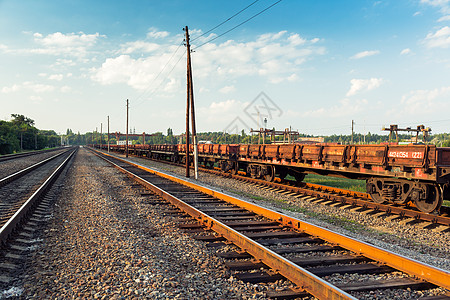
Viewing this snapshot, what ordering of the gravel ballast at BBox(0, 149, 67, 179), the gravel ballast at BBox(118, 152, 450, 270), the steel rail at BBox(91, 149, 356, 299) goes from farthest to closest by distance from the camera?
the gravel ballast at BBox(0, 149, 67, 179) → the gravel ballast at BBox(118, 152, 450, 270) → the steel rail at BBox(91, 149, 356, 299)

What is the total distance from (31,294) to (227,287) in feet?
8.03

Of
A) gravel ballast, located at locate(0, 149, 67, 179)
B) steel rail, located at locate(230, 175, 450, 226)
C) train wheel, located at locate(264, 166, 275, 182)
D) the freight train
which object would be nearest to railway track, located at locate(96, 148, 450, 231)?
steel rail, located at locate(230, 175, 450, 226)

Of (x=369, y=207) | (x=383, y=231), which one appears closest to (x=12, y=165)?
(x=369, y=207)

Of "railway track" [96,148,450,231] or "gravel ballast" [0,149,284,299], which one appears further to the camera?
"railway track" [96,148,450,231]

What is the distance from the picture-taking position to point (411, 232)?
7.20 metres

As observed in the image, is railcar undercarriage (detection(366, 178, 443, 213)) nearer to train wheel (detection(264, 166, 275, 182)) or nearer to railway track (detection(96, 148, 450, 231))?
railway track (detection(96, 148, 450, 231))

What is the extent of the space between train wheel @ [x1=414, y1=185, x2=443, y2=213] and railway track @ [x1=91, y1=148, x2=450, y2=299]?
466 centimetres

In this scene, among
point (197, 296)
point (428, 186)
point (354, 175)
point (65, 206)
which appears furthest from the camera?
point (354, 175)

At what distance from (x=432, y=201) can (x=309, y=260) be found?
238 inches

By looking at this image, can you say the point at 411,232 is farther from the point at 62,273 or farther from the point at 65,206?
the point at 65,206

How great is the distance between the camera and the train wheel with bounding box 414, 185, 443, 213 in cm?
817

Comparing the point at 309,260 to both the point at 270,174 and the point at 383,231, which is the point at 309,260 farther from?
the point at 270,174

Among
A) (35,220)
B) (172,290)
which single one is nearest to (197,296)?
(172,290)

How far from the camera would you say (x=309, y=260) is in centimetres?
449
